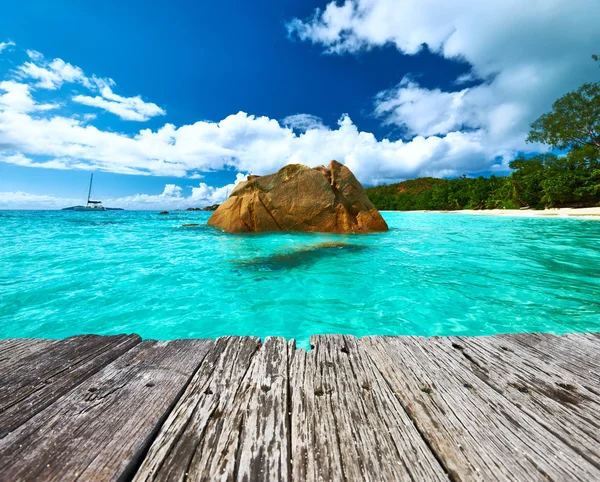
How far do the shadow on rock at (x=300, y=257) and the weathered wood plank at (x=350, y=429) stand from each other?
5.35 meters

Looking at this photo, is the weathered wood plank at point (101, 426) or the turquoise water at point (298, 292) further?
the turquoise water at point (298, 292)

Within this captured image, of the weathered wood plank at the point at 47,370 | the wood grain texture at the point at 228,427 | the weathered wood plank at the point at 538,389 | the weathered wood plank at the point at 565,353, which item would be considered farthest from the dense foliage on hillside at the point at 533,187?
the weathered wood plank at the point at 47,370

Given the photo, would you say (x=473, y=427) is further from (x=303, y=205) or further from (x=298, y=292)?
(x=303, y=205)

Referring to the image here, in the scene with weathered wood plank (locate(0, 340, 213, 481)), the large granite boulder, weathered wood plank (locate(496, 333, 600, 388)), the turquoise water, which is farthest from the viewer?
the large granite boulder

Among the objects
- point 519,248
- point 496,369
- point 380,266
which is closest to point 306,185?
point 380,266

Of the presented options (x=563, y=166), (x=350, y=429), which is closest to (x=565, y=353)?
(x=350, y=429)

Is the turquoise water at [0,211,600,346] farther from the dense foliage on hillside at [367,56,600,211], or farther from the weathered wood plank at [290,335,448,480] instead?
the dense foliage on hillside at [367,56,600,211]

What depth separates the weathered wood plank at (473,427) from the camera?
98 cm

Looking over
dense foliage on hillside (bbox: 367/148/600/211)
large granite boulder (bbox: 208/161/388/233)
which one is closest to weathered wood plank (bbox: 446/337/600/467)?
large granite boulder (bbox: 208/161/388/233)

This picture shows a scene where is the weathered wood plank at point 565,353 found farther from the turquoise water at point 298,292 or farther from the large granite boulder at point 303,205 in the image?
the large granite boulder at point 303,205

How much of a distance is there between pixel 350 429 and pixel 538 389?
108 centimetres

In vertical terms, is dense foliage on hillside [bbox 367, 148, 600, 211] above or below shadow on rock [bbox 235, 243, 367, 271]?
above

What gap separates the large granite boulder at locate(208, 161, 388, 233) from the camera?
43.9ft

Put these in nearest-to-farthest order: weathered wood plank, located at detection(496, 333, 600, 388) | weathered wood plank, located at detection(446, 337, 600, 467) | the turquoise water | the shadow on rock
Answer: weathered wood plank, located at detection(446, 337, 600, 467), weathered wood plank, located at detection(496, 333, 600, 388), the turquoise water, the shadow on rock
